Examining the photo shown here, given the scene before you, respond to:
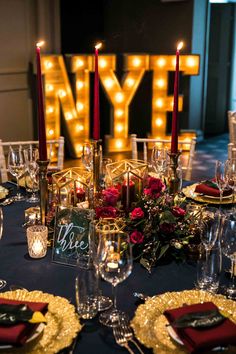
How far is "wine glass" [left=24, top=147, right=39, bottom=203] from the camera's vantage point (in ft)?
6.70

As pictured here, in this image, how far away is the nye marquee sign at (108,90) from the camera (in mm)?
5613

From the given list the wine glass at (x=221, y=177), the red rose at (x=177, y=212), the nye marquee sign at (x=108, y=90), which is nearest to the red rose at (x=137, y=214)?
the red rose at (x=177, y=212)

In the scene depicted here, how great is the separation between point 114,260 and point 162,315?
18 centimetres

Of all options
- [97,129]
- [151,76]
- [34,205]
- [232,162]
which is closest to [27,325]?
[97,129]

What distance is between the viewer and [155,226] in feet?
5.12

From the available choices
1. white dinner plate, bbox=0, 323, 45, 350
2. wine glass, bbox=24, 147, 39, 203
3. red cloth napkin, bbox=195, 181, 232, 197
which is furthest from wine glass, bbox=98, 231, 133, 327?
red cloth napkin, bbox=195, 181, 232, 197

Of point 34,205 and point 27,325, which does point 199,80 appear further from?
point 27,325

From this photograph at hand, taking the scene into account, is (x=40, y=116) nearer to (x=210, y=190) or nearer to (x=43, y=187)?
(x=43, y=187)

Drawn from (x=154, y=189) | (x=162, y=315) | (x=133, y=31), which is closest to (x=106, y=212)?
(x=154, y=189)

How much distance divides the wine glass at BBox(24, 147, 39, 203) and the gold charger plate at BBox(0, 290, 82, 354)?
0.79 m

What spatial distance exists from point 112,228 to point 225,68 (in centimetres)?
668

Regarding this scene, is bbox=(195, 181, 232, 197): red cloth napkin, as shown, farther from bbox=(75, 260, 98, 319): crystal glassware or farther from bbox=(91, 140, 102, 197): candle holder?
bbox=(75, 260, 98, 319): crystal glassware

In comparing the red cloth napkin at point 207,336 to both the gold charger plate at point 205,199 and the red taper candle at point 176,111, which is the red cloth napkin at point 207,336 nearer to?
the red taper candle at point 176,111

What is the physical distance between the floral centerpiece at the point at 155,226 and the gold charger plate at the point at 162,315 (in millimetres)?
208
